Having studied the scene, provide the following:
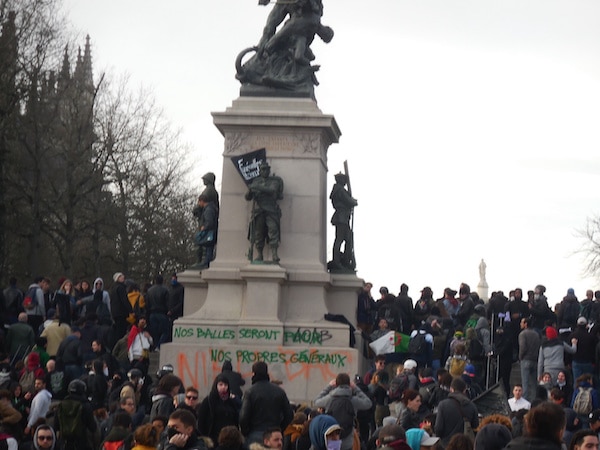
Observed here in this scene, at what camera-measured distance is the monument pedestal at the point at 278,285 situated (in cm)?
2655

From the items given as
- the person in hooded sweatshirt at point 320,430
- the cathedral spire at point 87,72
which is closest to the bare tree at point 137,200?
the cathedral spire at point 87,72

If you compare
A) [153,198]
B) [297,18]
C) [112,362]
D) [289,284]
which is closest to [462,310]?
[289,284]

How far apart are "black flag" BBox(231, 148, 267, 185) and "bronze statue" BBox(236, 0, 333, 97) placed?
143 centimetres

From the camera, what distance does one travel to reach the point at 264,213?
2733 cm

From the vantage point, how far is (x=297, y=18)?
29500mm

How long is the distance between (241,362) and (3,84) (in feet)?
57.1

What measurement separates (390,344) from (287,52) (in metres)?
5.94

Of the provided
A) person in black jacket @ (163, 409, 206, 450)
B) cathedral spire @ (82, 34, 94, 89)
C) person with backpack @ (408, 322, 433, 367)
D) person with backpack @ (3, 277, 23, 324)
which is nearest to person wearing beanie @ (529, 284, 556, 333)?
person with backpack @ (408, 322, 433, 367)

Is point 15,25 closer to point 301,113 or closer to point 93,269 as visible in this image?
point 93,269

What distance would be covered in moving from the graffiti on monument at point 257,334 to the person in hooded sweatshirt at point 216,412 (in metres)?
9.54

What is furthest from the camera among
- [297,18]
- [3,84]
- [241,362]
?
[3,84]

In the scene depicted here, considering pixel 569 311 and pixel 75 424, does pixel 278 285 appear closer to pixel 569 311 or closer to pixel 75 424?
pixel 569 311

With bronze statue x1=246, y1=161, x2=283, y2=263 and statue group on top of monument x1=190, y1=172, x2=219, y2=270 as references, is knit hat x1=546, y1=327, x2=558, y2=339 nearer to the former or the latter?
bronze statue x1=246, y1=161, x2=283, y2=263

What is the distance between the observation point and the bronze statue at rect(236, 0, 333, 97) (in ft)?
94.4
